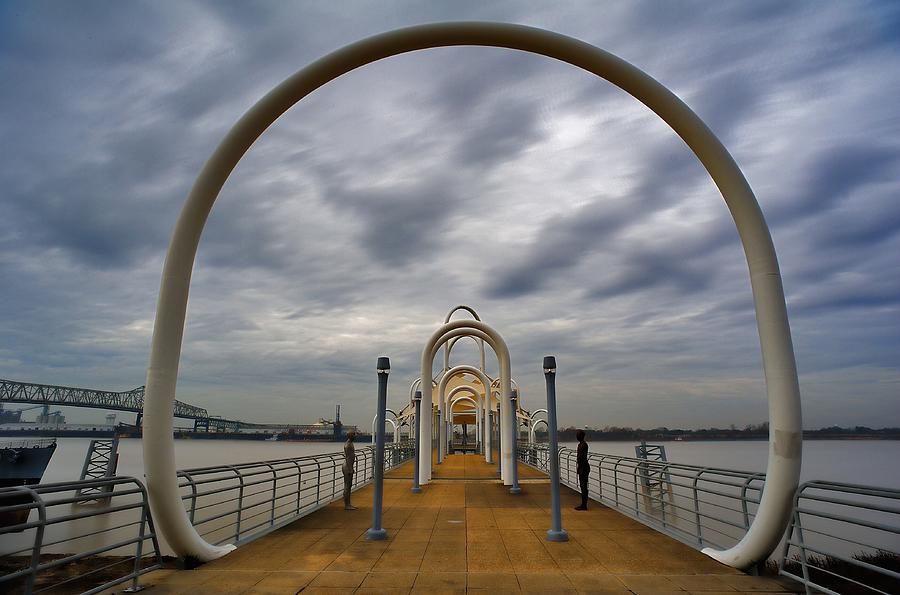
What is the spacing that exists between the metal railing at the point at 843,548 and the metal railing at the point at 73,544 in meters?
5.41

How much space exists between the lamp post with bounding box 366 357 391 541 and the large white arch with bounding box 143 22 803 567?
1936 mm

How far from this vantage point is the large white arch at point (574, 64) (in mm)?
5344

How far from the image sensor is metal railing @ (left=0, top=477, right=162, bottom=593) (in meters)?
3.72

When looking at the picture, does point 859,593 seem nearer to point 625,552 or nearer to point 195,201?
point 625,552

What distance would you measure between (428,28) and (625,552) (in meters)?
6.89

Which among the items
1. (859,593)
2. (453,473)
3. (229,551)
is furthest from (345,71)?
(453,473)

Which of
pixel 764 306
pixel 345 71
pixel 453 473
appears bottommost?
pixel 453 473

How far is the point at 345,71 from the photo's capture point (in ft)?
21.3

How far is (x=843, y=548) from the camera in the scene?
20.1m

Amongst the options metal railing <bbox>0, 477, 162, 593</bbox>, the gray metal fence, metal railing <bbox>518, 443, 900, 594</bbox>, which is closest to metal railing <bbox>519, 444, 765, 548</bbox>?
metal railing <bbox>518, 443, 900, 594</bbox>

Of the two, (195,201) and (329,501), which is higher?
(195,201)

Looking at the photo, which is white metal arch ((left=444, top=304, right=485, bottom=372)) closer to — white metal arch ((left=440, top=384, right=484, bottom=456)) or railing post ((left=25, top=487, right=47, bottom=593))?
white metal arch ((left=440, top=384, right=484, bottom=456))

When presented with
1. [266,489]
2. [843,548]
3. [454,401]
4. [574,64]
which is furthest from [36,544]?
[454,401]

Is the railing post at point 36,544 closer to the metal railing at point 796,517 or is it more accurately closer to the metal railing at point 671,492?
the metal railing at point 671,492
